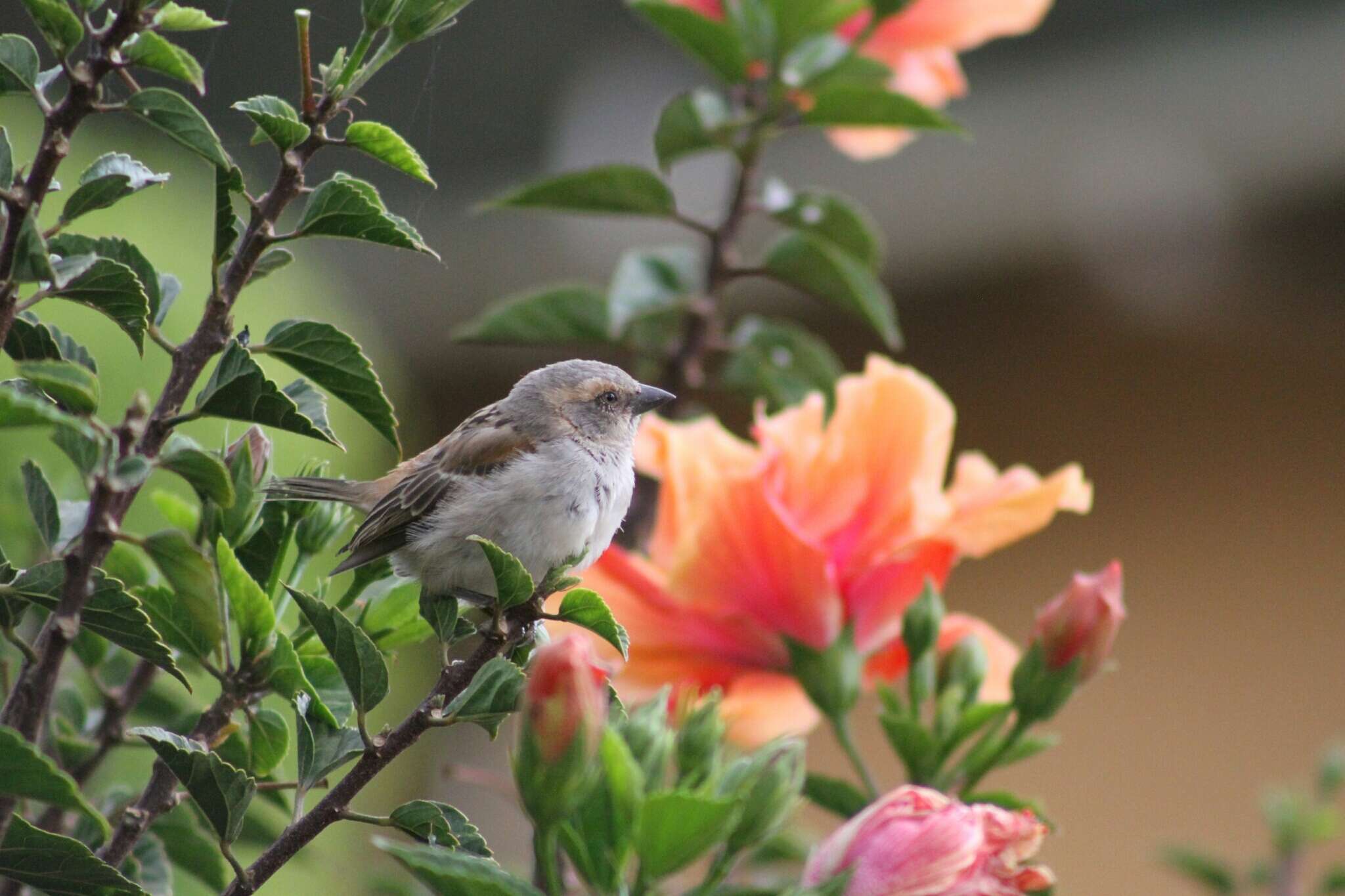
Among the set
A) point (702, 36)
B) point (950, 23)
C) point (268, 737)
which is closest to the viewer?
point (268, 737)

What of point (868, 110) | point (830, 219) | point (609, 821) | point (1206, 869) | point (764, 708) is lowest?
point (1206, 869)

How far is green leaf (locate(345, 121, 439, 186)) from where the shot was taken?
22.2 inches

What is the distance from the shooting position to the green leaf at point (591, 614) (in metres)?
0.57

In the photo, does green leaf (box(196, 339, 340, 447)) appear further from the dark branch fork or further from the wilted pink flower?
the wilted pink flower

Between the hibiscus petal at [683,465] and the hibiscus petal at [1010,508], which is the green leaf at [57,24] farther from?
the hibiscus petal at [1010,508]

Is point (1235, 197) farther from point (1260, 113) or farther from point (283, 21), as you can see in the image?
point (283, 21)

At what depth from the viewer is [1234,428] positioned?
121 inches

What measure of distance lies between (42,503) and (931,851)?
433 millimetres

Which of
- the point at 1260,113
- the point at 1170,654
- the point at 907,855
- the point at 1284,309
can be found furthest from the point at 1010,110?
the point at 907,855

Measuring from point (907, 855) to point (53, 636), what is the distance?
0.37 metres

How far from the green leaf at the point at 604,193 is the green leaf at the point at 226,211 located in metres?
0.49

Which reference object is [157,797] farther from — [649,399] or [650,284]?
[650,284]

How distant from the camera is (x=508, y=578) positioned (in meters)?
0.57

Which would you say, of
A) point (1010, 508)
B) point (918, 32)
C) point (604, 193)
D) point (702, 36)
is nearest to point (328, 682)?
point (1010, 508)
